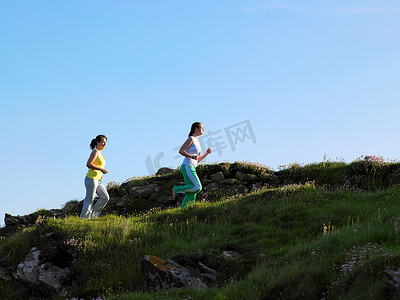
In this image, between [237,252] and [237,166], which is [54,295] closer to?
[237,252]

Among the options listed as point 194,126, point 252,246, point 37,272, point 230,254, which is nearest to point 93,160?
point 194,126

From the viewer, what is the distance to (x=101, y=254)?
10383 millimetres

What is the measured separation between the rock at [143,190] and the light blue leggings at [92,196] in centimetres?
475

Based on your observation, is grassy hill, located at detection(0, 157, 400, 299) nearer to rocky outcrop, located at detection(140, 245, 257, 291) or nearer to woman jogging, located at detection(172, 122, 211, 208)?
rocky outcrop, located at detection(140, 245, 257, 291)

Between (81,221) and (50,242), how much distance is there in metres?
1.32

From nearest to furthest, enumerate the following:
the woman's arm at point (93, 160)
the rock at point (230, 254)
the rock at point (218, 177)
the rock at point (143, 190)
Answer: the rock at point (230, 254)
the woman's arm at point (93, 160)
the rock at point (218, 177)
the rock at point (143, 190)

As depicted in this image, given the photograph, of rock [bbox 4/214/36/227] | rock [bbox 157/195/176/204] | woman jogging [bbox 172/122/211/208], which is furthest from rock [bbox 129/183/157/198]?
rock [bbox 4/214/36/227]

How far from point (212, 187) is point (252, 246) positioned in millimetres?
8668

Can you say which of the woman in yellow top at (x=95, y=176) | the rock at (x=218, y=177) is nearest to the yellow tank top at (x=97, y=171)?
the woman in yellow top at (x=95, y=176)

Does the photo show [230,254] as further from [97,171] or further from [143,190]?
[143,190]

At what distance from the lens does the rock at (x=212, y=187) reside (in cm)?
1803

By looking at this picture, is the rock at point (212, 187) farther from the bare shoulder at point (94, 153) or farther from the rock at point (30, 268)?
the rock at point (30, 268)

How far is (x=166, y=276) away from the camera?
793 centimetres

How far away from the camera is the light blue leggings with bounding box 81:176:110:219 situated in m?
13.5
